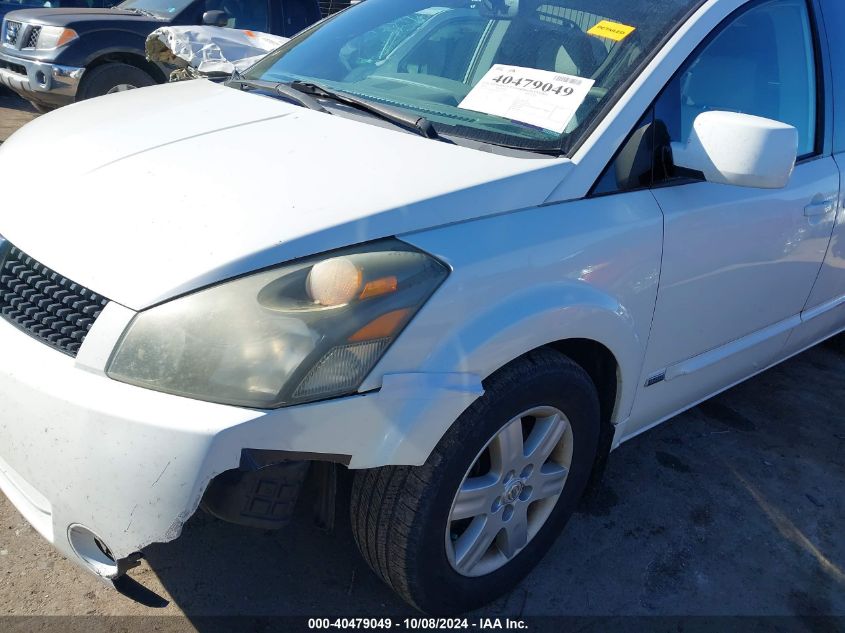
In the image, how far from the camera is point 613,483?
2803 millimetres

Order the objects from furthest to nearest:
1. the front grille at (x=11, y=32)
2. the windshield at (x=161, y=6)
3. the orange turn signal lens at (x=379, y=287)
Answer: the windshield at (x=161, y=6), the front grille at (x=11, y=32), the orange turn signal lens at (x=379, y=287)

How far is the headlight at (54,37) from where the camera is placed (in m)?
6.62

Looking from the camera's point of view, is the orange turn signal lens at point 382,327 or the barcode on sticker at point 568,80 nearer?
the orange turn signal lens at point 382,327

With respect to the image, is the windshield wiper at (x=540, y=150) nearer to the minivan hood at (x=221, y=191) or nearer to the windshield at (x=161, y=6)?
the minivan hood at (x=221, y=191)

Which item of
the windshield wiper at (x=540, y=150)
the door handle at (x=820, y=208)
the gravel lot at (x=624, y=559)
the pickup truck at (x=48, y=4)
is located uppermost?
the pickup truck at (x=48, y=4)

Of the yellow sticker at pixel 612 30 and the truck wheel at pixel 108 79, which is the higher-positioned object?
the yellow sticker at pixel 612 30

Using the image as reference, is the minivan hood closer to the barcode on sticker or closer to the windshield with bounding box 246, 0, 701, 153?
the windshield with bounding box 246, 0, 701, 153

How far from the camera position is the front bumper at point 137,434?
145 centimetres

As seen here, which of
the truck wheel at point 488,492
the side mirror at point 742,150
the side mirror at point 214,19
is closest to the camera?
the truck wheel at point 488,492

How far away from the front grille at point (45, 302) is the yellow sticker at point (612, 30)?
1.61 metres

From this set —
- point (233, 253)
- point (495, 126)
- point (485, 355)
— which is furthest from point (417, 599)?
point (495, 126)

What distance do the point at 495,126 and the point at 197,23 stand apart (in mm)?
5934

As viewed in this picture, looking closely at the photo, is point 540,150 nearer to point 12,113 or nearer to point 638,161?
point 638,161

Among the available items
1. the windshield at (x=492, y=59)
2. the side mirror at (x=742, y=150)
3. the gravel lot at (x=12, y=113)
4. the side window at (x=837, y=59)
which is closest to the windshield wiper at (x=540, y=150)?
the windshield at (x=492, y=59)
